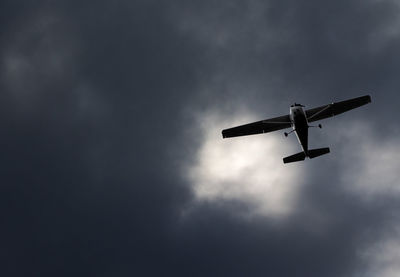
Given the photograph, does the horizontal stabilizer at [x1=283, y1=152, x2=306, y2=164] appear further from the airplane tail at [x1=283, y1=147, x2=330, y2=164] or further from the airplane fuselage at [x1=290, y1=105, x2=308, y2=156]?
the airplane fuselage at [x1=290, y1=105, x2=308, y2=156]

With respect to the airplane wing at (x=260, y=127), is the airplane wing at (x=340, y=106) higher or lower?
higher

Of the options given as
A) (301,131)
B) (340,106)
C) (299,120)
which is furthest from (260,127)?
(340,106)

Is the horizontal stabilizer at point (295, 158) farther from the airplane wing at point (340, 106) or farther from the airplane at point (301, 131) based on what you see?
the airplane wing at point (340, 106)

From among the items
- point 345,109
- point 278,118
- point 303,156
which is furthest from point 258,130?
point 345,109

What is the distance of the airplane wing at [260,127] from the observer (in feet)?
222

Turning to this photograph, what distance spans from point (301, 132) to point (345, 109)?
995cm

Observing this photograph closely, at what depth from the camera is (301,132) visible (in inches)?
2559

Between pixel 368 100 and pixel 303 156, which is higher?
pixel 368 100

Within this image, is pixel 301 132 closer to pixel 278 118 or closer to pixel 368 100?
pixel 278 118

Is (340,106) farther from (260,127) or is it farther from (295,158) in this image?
(260,127)

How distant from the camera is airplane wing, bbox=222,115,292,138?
222 feet

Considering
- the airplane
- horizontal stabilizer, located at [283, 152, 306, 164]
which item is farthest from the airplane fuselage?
horizontal stabilizer, located at [283, 152, 306, 164]

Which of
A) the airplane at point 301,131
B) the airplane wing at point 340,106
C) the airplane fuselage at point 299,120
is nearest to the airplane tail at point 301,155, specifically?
the airplane at point 301,131

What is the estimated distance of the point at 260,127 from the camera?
69.3 meters
